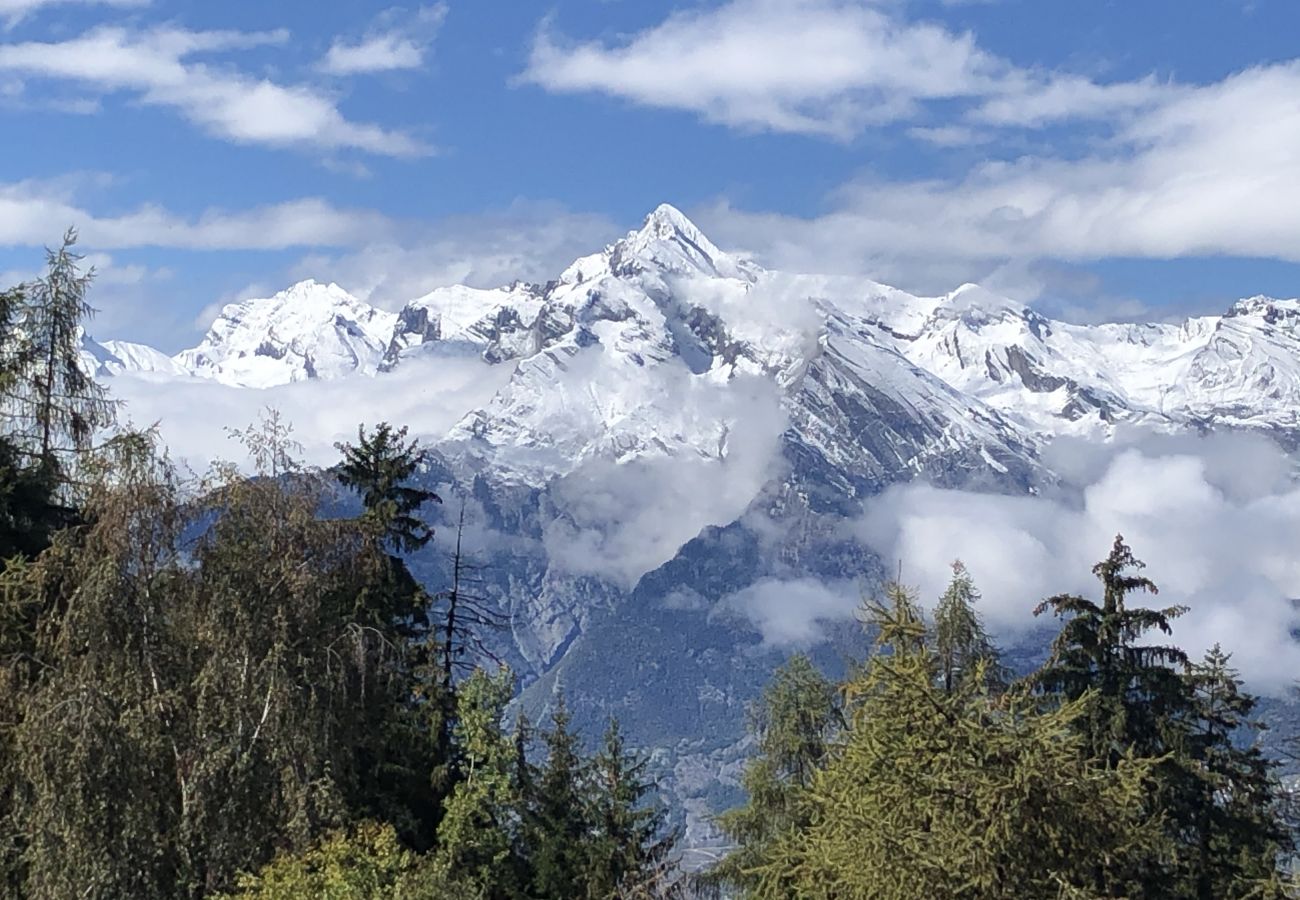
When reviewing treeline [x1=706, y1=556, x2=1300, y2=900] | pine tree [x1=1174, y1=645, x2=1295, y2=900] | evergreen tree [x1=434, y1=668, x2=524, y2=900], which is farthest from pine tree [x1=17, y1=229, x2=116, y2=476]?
pine tree [x1=1174, y1=645, x2=1295, y2=900]

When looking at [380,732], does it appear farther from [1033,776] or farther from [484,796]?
[1033,776]

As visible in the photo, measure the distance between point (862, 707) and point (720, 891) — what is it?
2742 cm

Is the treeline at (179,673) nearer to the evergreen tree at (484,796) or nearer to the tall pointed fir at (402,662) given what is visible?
the evergreen tree at (484,796)

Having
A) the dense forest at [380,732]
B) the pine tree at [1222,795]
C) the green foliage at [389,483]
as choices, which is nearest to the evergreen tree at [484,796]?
the dense forest at [380,732]

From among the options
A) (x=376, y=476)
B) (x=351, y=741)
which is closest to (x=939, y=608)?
(x=351, y=741)

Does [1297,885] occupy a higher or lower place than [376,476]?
lower

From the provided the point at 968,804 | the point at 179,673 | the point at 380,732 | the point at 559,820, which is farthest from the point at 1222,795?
the point at 179,673

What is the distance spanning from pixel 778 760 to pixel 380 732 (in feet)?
53.1

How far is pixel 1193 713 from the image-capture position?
139ft

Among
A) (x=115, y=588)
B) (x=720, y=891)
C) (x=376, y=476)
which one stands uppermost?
(x=376, y=476)

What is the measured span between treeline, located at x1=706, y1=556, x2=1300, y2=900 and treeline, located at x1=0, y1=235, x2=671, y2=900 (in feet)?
29.1

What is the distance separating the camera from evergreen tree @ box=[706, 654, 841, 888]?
49.5 m

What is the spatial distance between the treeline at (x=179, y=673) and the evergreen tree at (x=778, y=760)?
1281 centimetres

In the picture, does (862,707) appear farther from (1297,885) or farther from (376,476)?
(376,476)
